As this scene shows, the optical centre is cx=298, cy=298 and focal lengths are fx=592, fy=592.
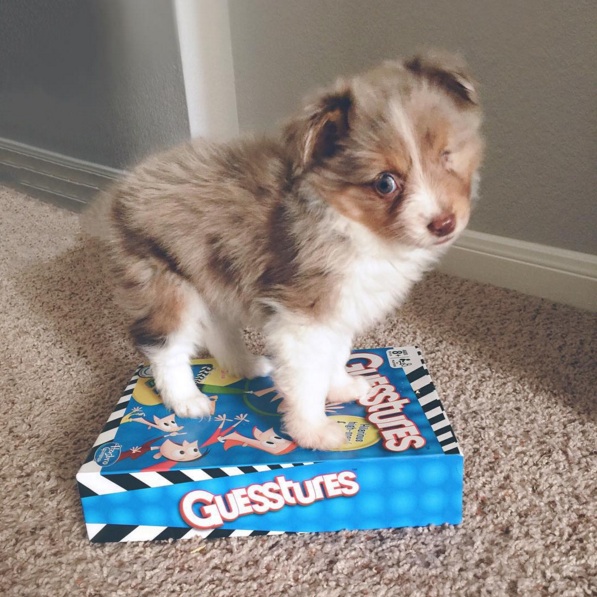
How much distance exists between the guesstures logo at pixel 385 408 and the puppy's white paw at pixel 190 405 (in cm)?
31

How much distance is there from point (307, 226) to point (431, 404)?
1.44 ft

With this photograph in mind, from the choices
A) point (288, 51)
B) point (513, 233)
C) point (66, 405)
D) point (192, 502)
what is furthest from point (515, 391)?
point (288, 51)

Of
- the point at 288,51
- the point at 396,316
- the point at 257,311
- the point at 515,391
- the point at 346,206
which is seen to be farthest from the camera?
the point at 288,51

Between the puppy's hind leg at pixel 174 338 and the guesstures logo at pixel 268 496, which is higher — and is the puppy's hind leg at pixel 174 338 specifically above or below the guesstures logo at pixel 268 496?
above

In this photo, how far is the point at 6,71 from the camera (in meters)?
2.76

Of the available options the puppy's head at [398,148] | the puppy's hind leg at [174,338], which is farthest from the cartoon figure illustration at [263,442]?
the puppy's head at [398,148]

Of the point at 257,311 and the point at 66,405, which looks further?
the point at 66,405

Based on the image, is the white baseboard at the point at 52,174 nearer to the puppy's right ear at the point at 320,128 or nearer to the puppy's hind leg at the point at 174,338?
the puppy's hind leg at the point at 174,338

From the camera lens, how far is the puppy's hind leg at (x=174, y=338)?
111cm

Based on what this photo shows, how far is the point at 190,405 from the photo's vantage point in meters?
1.16

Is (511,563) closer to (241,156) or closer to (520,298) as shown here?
(241,156)

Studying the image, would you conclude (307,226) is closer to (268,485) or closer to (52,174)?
(268,485)

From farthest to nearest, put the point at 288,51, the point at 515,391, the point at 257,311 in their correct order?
the point at 288,51, the point at 515,391, the point at 257,311

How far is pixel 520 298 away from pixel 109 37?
1717 mm
